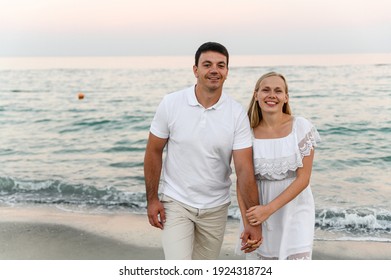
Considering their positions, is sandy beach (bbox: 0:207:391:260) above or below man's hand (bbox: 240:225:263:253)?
below

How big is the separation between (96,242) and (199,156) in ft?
7.87

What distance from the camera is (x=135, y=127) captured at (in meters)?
11.5

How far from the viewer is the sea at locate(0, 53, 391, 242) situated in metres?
6.57

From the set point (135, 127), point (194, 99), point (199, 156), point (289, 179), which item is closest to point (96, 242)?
point (199, 156)

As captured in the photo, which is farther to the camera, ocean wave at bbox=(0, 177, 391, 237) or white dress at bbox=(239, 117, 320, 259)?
ocean wave at bbox=(0, 177, 391, 237)

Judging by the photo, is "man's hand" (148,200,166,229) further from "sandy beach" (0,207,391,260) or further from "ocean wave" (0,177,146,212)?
"ocean wave" (0,177,146,212)

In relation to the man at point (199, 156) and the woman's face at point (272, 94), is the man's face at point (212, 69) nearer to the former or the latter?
the man at point (199, 156)

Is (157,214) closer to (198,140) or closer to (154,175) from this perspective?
(154,175)

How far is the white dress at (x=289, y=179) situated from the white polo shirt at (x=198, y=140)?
14 cm

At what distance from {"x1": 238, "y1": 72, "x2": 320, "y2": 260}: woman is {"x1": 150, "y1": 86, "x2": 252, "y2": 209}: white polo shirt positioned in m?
0.12

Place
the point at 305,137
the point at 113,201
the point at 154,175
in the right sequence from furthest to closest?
the point at 113,201 < the point at 154,175 < the point at 305,137

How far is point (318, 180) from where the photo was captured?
7.87m

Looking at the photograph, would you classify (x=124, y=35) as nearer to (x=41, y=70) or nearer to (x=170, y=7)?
(x=41, y=70)

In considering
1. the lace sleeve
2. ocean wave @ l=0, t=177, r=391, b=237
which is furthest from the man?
ocean wave @ l=0, t=177, r=391, b=237
